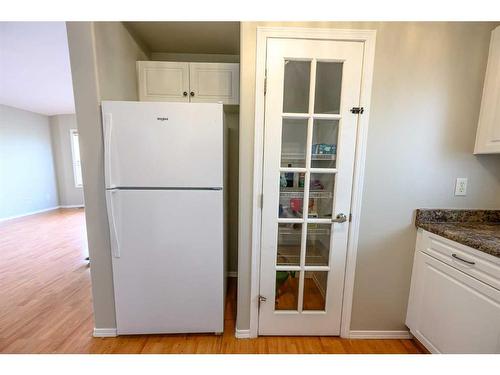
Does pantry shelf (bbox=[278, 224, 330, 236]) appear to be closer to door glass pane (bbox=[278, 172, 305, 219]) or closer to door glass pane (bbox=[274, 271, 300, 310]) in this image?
door glass pane (bbox=[278, 172, 305, 219])

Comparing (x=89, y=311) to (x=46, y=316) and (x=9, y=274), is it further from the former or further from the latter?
(x=9, y=274)

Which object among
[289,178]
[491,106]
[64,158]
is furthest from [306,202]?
[64,158]

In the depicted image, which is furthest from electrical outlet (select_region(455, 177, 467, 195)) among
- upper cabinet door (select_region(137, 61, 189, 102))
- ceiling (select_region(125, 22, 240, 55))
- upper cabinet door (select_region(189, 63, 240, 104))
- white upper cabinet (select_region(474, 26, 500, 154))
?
upper cabinet door (select_region(137, 61, 189, 102))

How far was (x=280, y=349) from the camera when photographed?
1432mm

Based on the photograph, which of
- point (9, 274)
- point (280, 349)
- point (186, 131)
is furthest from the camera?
point (9, 274)

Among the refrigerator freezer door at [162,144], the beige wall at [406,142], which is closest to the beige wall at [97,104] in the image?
the refrigerator freezer door at [162,144]

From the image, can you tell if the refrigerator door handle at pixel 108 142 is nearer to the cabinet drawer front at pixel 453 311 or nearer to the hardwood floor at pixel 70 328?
the hardwood floor at pixel 70 328

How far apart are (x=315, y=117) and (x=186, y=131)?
830 millimetres

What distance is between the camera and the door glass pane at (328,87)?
1275mm

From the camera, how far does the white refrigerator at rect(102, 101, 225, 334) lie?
1.24m

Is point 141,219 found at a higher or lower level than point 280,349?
higher

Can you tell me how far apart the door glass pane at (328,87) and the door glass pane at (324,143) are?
0.09 meters
